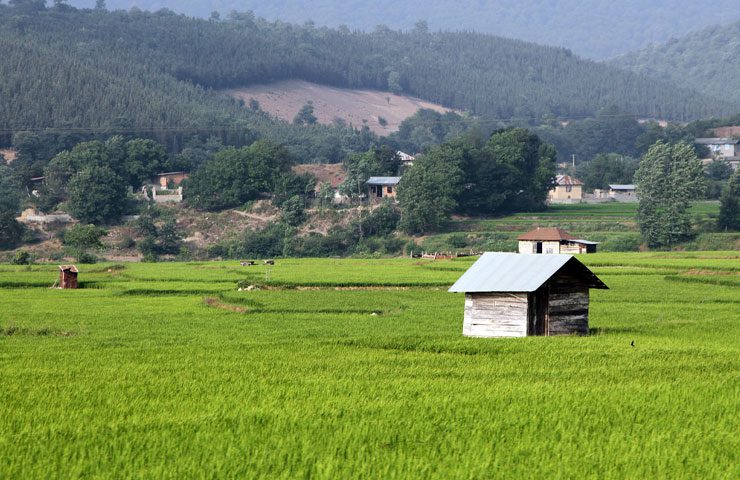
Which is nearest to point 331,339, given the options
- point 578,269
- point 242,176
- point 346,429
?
point 578,269

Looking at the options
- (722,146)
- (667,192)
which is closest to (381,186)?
(667,192)

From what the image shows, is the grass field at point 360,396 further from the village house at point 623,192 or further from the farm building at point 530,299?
the village house at point 623,192

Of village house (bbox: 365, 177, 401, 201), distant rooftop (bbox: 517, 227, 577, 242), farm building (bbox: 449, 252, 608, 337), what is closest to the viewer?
farm building (bbox: 449, 252, 608, 337)

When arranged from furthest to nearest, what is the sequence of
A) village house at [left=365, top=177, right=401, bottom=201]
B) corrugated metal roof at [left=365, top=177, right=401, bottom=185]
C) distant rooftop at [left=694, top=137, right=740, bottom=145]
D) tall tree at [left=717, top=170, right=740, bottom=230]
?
distant rooftop at [left=694, top=137, right=740, bottom=145]
corrugated metal roof at [left=365, top=177, right=401, bottom=185]
village house at [left=365, top=177, right=401, bottom=201]
tall tree at [left=717, top=170, right=740, bottom=230]

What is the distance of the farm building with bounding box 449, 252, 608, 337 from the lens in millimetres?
35531

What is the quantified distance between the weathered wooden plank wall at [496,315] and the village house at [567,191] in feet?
352

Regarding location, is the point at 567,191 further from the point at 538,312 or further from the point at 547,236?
the point at 538,312

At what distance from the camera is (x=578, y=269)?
36.1 metres

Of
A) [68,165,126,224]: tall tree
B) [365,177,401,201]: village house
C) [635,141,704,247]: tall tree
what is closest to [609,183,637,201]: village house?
[635,141,704,247]: tall tree

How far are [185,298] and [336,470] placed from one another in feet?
121

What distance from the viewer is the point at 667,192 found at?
104 m

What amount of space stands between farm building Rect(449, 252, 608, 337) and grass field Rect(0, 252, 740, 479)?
115 centimetres

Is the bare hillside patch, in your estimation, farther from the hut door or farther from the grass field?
the hut door

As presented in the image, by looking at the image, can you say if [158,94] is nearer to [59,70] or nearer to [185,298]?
[59,70]
